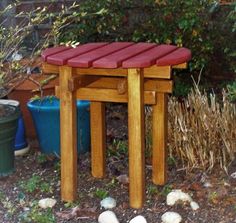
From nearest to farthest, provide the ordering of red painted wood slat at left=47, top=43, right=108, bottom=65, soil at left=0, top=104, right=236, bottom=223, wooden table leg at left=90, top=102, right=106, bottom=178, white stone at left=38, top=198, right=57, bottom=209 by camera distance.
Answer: red painted wood slat at left=47, top=43, right=108, bottom=65 < soil at left=0, top=104, right=236, bottom=223 < white stone at left=38, top=198, right=57, bottom=209 < wooden table leg at left=90, top=102, right=106, bottom=178

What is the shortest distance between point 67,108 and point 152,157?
754 millimetres

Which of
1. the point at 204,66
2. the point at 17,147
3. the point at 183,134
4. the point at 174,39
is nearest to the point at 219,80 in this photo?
the point at 204,66

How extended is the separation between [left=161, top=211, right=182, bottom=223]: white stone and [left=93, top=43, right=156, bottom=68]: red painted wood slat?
84 cm

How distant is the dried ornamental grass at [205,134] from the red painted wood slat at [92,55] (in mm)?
615

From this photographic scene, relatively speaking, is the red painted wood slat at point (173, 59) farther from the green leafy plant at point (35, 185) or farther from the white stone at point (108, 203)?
the green leafy plant at point (35, 185)

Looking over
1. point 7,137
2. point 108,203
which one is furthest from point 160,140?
point 7,137

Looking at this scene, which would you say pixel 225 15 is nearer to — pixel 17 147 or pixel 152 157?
pixel 152 157

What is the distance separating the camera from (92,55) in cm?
329

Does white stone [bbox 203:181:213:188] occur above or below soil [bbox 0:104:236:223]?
above

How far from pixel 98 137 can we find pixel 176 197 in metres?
0.66

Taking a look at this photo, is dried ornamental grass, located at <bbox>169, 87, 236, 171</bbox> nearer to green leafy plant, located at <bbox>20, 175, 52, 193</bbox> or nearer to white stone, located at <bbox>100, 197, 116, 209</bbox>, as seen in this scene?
white stone, located at <bbox>100, 197, 116, 209</bbox>

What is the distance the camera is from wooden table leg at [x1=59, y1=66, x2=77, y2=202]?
130 inches

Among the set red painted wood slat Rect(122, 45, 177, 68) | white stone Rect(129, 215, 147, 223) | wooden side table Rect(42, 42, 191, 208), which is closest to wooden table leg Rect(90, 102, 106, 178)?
wooden side table Rect(42, 42, 191, 208)

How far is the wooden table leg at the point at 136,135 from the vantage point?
124 inches
